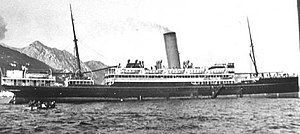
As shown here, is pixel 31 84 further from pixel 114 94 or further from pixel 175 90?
pixel 175 90

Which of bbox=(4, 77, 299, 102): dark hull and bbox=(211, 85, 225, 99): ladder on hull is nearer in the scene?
bbox=(4, 77, 299, 102): dark hull

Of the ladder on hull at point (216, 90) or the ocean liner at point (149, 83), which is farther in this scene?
the ladder on hull at point (216, 90)

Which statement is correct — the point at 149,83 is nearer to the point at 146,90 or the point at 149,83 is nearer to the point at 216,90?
the point at 146,90

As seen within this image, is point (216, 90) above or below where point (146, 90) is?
below

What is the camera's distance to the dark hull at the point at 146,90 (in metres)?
40.5

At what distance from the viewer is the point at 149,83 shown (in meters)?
45.8

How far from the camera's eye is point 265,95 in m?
47.4

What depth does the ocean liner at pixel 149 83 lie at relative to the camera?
40.8 metres

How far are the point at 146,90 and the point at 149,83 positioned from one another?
126 centimetres

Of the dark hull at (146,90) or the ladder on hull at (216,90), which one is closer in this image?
the dark hull at (146,90)

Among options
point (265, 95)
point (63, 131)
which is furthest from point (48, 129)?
point (265, 95)

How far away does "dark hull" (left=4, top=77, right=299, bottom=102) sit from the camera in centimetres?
4050

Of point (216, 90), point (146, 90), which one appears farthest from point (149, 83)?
point (216, 90)

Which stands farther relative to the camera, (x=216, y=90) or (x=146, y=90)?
(x=216, y=90)
